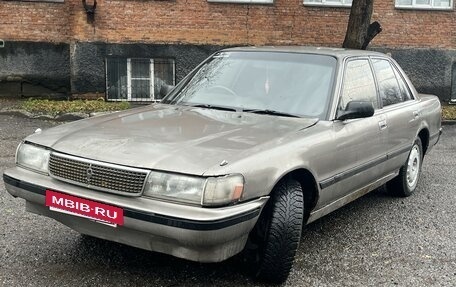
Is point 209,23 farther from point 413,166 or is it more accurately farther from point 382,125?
point 382,125

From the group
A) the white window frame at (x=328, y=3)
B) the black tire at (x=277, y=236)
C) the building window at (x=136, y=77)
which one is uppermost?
the white window frame at (x=328, y=3)

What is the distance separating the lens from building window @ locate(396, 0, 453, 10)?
1333cm

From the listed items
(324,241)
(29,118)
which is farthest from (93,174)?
(29,118)

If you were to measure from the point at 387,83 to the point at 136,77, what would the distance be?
26.9 ft

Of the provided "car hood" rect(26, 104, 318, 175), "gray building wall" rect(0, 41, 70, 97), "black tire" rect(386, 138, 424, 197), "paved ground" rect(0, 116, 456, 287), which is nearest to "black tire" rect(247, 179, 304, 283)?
"paved ground" rect(0, 116, 456, 287)

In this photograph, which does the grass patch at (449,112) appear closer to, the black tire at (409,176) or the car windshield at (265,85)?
the black tire at (409,176)

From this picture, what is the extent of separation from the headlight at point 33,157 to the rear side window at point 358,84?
233cm

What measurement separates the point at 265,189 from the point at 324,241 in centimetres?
139

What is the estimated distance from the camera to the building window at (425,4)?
43.7 ft

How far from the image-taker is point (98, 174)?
3240 millimetres

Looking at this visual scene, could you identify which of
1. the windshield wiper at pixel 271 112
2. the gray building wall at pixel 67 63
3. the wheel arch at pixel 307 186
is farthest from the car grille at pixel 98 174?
the gray building wall at pixel 67 63

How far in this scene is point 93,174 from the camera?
3258 millimetres

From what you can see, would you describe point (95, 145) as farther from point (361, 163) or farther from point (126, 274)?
point (361, 163)

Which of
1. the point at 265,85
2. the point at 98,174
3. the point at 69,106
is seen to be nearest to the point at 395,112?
the point at 265,85
